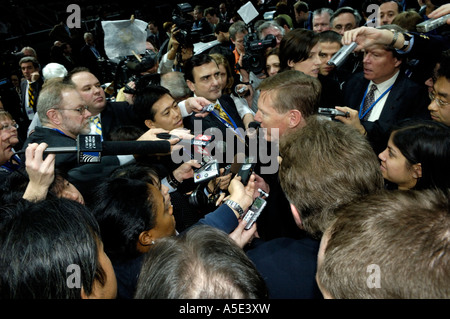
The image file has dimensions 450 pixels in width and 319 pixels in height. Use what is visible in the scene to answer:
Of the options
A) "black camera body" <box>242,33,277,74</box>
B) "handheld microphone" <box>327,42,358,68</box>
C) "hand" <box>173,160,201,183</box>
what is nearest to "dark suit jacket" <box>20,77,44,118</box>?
"black camera body" <box>242,33,277,74</box>

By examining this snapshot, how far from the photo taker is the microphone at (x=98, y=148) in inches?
48.6

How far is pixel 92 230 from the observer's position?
3.35 ft

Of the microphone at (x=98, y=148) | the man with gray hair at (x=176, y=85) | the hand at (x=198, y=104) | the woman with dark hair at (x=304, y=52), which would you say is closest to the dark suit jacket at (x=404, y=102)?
the woman with dark hair at (x=304, y=52)

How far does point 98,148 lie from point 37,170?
1.19 feet

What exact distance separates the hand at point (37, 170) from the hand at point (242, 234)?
871 millimetres

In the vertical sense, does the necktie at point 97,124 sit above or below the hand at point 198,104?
below

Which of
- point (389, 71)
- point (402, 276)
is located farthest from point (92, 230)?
point (389, 71)

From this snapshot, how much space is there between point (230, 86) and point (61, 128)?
80.1 inches

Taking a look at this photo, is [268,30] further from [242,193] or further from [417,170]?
[242,193]

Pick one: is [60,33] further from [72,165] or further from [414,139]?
[414,139]

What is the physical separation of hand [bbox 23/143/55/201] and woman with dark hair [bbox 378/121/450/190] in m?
1.72

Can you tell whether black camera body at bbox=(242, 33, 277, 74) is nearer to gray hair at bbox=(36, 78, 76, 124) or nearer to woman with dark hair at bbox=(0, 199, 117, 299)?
gray hair at bbox=(36, 78, 76, 124)

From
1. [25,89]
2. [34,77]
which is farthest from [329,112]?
[25,89]

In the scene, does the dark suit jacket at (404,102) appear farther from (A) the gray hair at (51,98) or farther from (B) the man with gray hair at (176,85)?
(A) the gray hair at (51,98)
